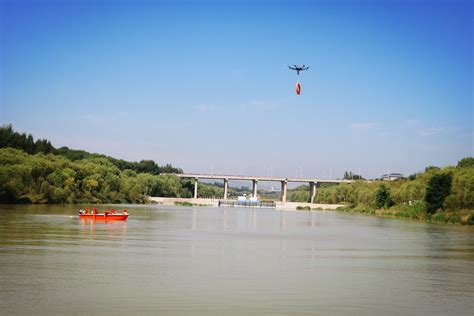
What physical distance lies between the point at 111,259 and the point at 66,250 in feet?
12.5

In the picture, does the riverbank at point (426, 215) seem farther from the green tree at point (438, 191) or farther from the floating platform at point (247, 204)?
the floating platform at point (247, 204)

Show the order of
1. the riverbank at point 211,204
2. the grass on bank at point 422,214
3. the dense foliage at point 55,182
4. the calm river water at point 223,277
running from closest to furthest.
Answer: the calm river water at point 223,277 → the grass on bank at point 422,214 → the dense foliage at point 55,182 → the riverbank at point 211,204

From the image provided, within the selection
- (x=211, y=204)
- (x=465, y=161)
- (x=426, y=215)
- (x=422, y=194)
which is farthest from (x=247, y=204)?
(x=426, y=215)

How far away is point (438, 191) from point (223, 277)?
193 feet

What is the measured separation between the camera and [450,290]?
21.8 meters

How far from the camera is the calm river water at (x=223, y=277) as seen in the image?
17.7m

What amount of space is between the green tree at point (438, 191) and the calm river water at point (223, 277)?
38293mm

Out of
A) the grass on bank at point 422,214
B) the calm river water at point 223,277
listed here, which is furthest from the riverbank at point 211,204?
the calm river water at point 223,277

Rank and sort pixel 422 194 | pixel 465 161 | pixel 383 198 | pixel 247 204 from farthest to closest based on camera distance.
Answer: pixel 247 204 → pixel 465 161 → pixel 383 198 → pixel 422 194

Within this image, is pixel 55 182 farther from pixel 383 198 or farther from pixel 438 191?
pixel 383 198

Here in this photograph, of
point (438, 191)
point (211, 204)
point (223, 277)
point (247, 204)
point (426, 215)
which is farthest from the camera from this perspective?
point (247, 204)

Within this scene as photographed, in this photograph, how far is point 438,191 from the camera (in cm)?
7575

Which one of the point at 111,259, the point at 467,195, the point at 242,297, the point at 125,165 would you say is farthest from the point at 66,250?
the point at 125,165

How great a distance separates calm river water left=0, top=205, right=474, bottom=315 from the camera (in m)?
17.7
